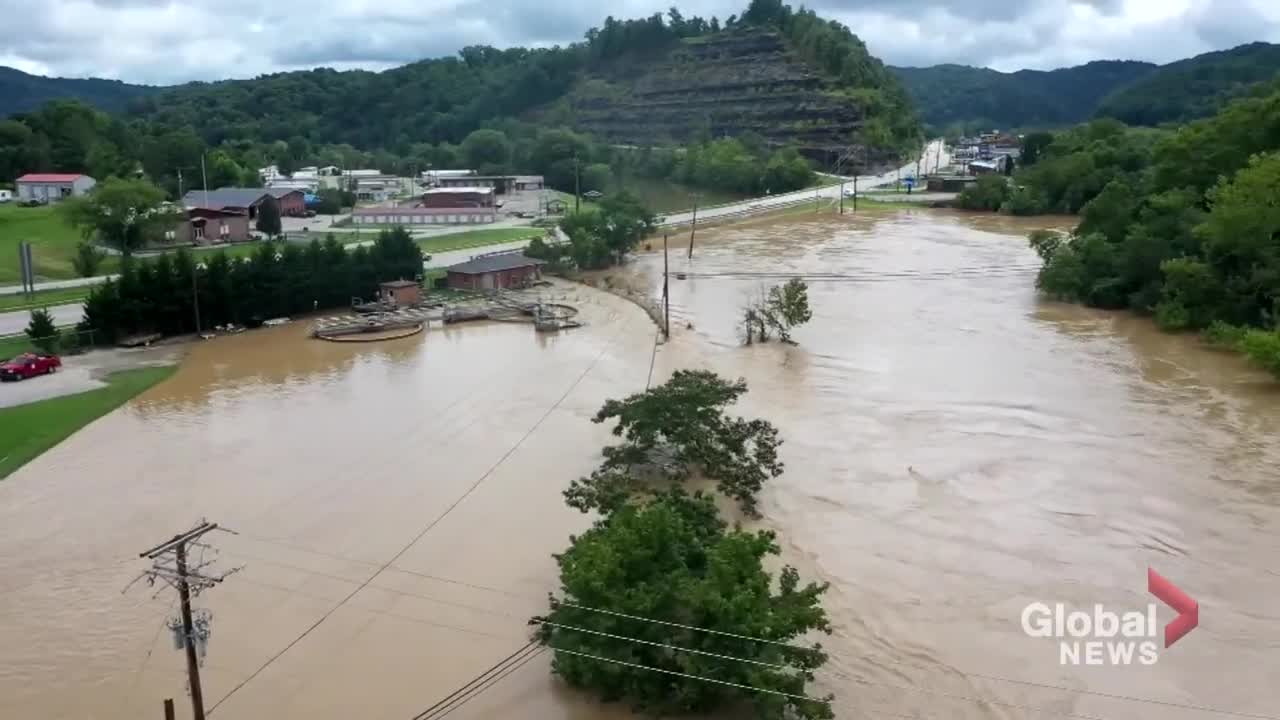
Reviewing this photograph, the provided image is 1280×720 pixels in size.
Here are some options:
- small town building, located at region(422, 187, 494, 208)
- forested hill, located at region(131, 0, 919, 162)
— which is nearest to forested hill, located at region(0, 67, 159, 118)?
forested hill, located at region(131, 0, 919, 162)

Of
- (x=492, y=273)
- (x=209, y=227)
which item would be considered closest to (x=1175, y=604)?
(x=492, y=273)

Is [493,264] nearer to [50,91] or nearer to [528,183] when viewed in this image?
[528,183]

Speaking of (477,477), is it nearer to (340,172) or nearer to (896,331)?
(896,331)

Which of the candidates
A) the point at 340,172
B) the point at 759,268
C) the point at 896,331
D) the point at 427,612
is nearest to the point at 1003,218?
the point at 759,268

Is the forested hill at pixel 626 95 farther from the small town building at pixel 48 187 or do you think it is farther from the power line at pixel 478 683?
the power line at pixel 478 683

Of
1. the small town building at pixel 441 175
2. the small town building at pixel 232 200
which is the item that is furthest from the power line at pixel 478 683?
the small town building at pixel 441 175
